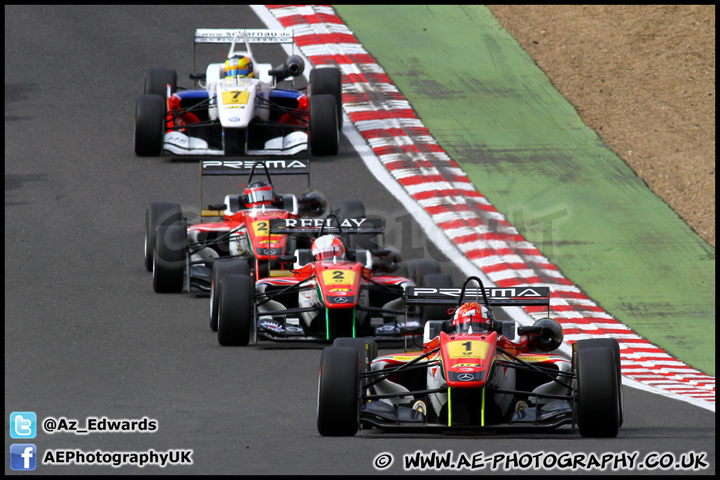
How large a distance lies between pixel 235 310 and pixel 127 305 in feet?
8.96

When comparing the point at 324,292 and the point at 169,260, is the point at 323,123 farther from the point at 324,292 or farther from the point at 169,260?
the point at 324,292

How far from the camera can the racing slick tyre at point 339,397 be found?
11.4m

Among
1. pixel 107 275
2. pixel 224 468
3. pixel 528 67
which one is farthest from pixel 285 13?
pixel 224 468

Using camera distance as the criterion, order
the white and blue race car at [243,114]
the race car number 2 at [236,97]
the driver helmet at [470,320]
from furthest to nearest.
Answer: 1. the white and blue race car at [243,114]
2. the race car number 2 at [236,97]
3. the driver helmet at [470,320]

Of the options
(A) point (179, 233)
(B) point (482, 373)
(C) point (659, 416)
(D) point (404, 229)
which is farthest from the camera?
(D) point (404, 229)

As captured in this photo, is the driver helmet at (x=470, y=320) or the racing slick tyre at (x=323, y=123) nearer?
the driver helmet at (x=470, y=320)

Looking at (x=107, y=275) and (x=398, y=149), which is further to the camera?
(x=398, y=149)

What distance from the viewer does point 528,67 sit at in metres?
28.2

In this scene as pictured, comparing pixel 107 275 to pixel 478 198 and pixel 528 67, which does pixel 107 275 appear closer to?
pixel 478 198

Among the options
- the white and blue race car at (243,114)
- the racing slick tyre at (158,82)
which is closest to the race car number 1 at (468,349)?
the white and blue race car at (243,114)

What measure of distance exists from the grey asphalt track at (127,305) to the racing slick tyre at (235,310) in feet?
0.62

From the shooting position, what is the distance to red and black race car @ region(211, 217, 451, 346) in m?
16.0

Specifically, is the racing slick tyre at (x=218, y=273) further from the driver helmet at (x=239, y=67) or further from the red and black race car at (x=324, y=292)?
the driver helmet at (x=239, y=67)

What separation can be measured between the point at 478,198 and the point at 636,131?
4491 mm
